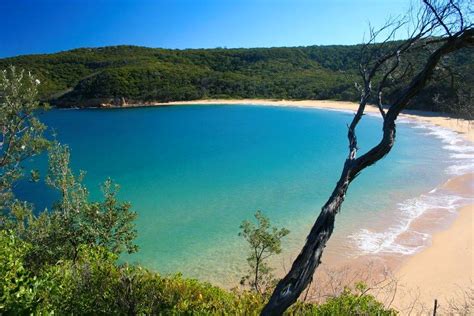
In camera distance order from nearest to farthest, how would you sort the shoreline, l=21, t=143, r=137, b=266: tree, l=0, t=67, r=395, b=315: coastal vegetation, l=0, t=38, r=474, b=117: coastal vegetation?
l=0, t=67, r=395, b=315: coastal vegetation
l=21, t=143, r=137, b=266: tree
the shoreline
l=0, t=38, r=474, b=117: coastal vegetation

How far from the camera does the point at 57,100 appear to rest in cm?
10812

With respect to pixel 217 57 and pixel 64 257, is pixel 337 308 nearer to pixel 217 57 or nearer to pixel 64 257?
pixel 64 257

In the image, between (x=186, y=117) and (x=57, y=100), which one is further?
(x=57, y=100)

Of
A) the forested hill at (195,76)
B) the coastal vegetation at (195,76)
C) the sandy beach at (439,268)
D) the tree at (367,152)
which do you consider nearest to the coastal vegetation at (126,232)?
the tree at (367,152)

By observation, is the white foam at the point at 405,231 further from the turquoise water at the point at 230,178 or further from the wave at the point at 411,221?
the turquoise water at the point at 230,178

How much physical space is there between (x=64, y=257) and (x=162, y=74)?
110 metres

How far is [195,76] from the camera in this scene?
116062 millimetres

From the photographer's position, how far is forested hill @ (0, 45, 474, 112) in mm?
104500

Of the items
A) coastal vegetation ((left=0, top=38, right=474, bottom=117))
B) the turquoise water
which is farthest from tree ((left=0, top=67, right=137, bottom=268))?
coastal vegetation ((left=0, top=38, right=474, bottom=117))

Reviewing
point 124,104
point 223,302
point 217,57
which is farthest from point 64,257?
point 217,57

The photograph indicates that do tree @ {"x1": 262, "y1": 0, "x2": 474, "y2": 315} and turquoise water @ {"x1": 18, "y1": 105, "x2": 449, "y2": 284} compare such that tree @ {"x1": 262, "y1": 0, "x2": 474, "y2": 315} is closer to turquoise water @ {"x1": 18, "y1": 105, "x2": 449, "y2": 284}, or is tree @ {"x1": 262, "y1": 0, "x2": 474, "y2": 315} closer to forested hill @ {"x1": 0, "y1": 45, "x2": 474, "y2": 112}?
turquoise water @ {"x1": 18, "y1": 105, "x2": 449, "y2": 284}

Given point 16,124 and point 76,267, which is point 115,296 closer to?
point 76,267

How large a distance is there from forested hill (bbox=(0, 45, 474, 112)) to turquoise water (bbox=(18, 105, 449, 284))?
36.3 m

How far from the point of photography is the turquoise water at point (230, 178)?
19312mm
